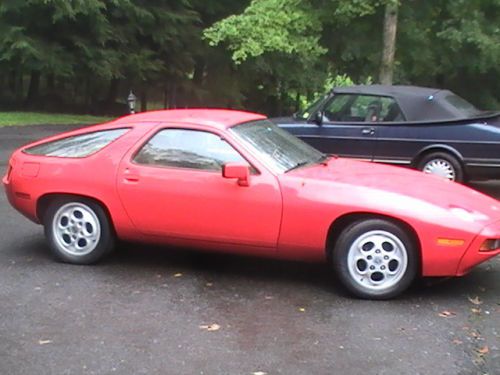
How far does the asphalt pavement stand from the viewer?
4.06 metres

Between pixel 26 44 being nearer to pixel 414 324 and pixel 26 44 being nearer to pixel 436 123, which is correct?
pixel 436 123

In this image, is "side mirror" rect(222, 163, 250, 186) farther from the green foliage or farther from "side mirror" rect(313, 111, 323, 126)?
the green foliage

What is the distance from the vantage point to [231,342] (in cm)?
437

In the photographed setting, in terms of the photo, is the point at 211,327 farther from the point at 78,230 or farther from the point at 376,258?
the point at 78,230

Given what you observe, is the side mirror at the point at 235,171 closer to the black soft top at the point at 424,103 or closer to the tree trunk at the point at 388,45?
the black soft top at the point at 424,103

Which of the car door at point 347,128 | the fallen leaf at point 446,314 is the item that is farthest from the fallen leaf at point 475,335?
the car door at point 347,128

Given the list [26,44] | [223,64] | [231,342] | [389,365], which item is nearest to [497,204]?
[389,365]

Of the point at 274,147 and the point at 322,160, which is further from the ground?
the point at 274,147

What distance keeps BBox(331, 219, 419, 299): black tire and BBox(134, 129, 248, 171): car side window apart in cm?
109

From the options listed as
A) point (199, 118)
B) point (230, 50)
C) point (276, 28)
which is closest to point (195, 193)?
point (199, 118)

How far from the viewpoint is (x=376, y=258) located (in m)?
5.22

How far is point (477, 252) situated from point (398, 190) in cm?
75

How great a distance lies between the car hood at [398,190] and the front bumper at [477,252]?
10cm

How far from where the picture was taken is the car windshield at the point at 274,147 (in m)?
5.69
